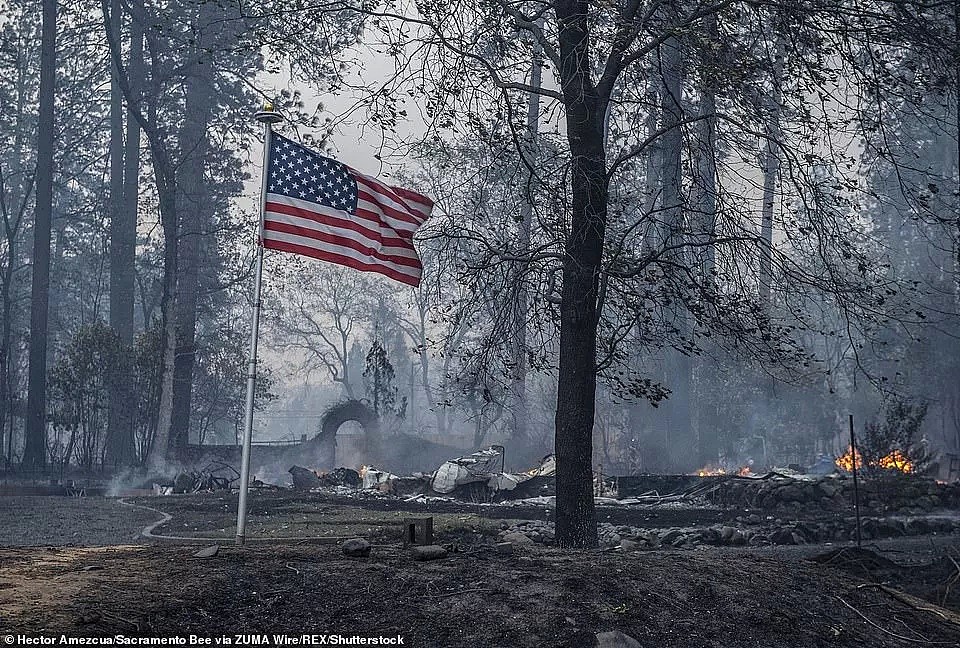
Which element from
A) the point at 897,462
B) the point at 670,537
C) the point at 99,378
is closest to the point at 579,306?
the point at 670,537

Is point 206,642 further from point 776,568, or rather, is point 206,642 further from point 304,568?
point 776,568

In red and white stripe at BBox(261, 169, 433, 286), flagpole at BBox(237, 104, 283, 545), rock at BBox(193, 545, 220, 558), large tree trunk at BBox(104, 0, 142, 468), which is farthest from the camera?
large tree trunk at BBox(104, 0, 142, 468)

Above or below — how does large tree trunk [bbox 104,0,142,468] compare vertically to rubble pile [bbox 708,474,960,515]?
above

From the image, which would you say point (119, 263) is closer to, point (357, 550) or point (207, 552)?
point (207, 552)

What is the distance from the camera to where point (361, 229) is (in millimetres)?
10109

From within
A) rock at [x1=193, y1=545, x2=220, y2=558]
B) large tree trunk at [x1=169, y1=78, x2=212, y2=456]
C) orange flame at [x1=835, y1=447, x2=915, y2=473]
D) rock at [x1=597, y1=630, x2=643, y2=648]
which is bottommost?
rock at [x1=597, y1=630, x2=643, y2=648]

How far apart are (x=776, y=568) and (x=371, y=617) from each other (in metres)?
4.20

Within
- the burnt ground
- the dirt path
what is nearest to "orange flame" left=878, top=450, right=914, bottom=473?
the burnt ground

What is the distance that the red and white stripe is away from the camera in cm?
955

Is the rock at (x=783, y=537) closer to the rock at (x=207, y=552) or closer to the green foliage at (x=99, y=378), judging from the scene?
the rock at (x=207, y=552)

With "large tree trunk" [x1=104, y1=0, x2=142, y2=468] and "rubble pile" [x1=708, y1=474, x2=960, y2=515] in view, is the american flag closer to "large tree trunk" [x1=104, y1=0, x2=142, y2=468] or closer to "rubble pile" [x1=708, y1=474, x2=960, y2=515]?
"rubble pile" [x1=708, y1=474, x2=960, y2=515]

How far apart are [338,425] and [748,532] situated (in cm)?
2845

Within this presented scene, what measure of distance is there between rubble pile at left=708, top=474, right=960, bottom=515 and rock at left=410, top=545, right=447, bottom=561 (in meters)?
15.7

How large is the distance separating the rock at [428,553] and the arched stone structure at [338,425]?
33.8 m
